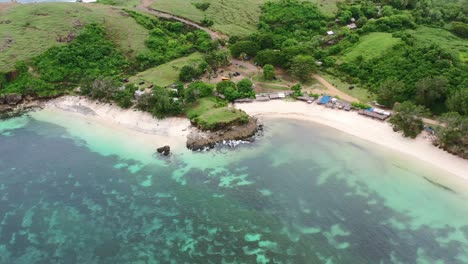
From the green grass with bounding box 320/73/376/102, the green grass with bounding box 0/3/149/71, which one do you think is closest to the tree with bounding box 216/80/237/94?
the green grass with bounding box 320/73/376/102

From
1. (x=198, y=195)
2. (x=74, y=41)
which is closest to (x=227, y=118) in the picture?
(x=198, y=195)

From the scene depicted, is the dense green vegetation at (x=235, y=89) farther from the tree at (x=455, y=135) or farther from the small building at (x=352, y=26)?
the small building at (x=352, y=26)

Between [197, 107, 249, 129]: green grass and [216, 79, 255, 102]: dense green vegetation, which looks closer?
[197, 107, 249, 129]: green grass

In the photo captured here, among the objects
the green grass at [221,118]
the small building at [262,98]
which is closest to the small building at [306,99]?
the small building at [262,98]

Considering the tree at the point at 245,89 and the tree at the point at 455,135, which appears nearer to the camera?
the tree at the point at 455,135

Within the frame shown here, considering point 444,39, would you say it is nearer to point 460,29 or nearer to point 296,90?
point 460,29

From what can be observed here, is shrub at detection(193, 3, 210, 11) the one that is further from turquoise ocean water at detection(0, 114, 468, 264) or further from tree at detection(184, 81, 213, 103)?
turquoise ocean water at detection(0, 114, 468, 264)
